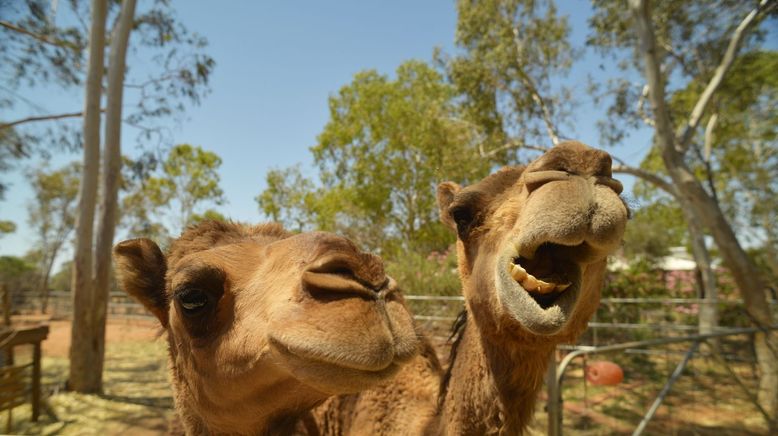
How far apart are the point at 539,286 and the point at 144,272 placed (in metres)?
1.85

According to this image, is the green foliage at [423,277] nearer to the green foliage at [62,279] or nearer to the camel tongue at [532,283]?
the camel tongue at [532,283]

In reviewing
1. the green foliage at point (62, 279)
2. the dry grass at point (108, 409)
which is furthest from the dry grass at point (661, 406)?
the green foliage at point (62, 279)

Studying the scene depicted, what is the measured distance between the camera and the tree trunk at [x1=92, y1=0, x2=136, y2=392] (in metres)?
9.26

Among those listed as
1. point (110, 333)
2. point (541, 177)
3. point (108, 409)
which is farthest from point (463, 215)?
point (110, 333)

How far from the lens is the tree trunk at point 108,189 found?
9258 mm

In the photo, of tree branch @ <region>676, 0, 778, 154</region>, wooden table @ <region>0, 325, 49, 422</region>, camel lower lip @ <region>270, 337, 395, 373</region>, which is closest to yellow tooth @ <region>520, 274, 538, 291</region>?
camel lower lip @ <region>270, 337, 395, 373</region>

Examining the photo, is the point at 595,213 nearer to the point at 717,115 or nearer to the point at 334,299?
the point at 334,299

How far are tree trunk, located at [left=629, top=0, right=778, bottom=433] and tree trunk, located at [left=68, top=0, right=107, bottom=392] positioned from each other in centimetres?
1224

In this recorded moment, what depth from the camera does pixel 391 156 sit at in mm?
22734

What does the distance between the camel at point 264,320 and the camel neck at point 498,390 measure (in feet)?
2.97

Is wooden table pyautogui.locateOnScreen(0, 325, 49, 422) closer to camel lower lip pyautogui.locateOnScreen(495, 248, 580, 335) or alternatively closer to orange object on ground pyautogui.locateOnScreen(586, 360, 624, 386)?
camel lower lip pyautogui.locateOnScreen(495, 248, 580, 335)

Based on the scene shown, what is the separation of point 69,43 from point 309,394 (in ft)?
49.1

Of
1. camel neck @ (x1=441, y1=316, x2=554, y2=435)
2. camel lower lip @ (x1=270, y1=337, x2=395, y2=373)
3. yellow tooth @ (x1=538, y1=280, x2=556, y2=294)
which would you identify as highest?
yellow tooth @ (x1=538, y1=280, x2=556, y2=294)

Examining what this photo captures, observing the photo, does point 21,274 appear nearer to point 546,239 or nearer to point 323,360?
point 323,360
